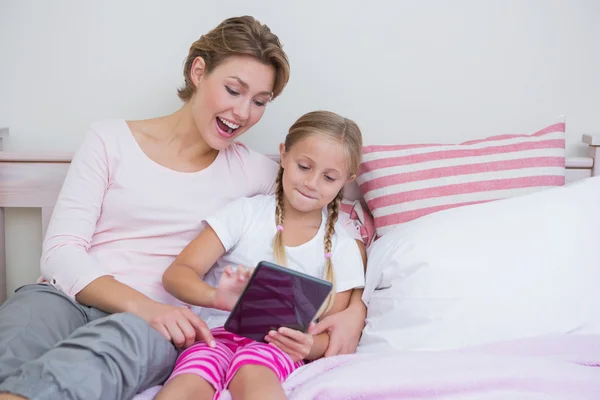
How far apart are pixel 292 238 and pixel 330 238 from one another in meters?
0.08

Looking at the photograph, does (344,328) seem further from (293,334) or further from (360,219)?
(360,219)

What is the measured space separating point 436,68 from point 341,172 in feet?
1.61

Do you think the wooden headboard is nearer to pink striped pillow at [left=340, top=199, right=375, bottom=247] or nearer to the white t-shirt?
the white t-shirt

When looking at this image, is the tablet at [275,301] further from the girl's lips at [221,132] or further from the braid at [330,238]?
the girl's lips at [221,132]

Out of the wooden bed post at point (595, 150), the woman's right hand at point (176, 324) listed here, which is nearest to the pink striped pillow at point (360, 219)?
the woman's right hand at point (176, 324)

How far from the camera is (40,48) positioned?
142 cm

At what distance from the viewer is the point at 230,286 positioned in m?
0.97

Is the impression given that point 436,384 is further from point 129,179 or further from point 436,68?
point 436,68

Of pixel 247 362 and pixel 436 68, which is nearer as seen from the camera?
pixel 247 362

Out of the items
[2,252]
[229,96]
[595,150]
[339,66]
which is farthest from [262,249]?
[595,150]

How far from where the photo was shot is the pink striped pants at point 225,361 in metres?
0.91

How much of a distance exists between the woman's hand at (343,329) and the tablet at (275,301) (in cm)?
8

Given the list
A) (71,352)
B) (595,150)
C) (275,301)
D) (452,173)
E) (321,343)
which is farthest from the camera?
(595,150)

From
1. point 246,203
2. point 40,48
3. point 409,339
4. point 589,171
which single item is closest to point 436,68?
point 589,171
